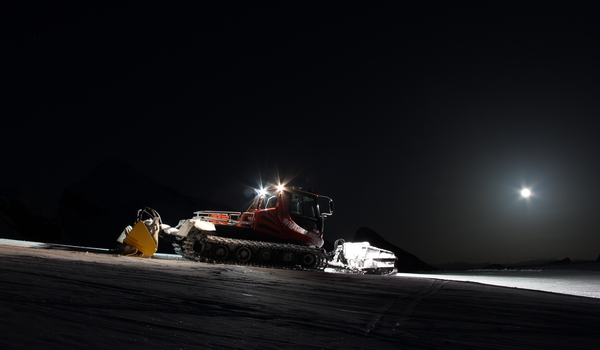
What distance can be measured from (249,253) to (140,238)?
3.20 metres

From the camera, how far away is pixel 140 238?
12414mm

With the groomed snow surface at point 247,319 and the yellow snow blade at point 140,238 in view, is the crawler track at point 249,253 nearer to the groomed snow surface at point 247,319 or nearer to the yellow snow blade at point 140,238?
the yellow snow blade at point 140,238

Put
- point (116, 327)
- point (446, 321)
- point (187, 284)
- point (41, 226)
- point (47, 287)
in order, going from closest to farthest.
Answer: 1. point (116, 327)
2. point (47, 287)
3. point (446, 321)
4. point (187, 284)
5. point (41, 226)

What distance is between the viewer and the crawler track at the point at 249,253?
13.2 meters

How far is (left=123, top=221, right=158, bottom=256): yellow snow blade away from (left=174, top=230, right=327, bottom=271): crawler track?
108cm

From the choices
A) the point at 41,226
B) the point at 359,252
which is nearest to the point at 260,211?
the point at 359,252

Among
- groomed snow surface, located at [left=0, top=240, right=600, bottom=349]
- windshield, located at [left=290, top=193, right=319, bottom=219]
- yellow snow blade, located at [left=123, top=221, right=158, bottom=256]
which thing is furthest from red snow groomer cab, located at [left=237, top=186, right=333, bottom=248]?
groomed snow surface, located at [left=0, top=240, right=600, bottom=349]

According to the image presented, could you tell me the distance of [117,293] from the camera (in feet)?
14.2

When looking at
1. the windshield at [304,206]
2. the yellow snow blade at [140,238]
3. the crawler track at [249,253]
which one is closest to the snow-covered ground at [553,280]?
the crawler track at [249,253]

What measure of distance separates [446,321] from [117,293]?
331 cm

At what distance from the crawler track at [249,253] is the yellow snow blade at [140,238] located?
108 cm

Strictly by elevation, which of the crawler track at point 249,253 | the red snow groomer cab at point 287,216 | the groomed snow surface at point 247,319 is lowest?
the groomed snow surface at point 247,319

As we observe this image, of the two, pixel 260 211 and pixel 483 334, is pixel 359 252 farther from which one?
pixel 483 334

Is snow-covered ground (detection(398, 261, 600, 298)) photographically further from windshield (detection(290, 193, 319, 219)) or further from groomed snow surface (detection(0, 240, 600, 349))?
windshield (detection(290, 193, 319, 219))
